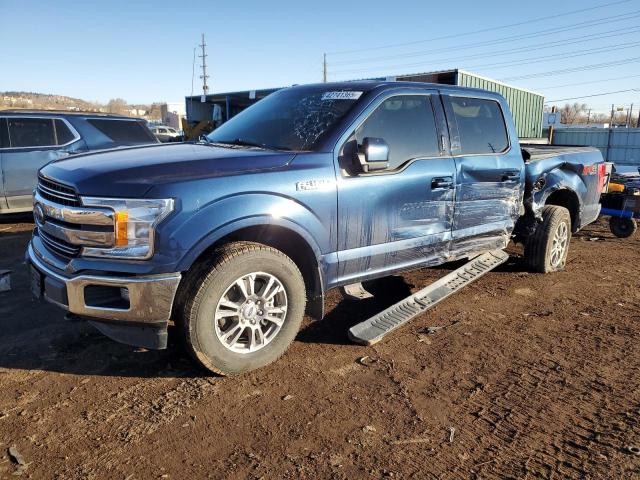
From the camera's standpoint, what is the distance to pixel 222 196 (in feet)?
9.71

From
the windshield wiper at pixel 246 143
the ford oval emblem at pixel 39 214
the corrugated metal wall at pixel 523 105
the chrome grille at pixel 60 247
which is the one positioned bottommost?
the chrome grille at pixel 60 247

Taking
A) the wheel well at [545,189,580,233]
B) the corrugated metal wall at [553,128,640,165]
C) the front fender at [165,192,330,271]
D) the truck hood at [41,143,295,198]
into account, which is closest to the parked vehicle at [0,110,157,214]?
the truck hood at [41,143,295,198]

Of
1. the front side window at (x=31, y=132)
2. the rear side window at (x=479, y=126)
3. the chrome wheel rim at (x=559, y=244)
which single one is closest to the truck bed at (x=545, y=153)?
the rear side window at (x=479, y=126)

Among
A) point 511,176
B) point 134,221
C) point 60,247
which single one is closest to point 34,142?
point 60,247

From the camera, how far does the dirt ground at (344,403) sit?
2.41 metres

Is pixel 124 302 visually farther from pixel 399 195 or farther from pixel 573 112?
pixel 573 112

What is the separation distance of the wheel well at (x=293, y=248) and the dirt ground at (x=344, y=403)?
0.42 metres

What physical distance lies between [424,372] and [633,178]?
6978 mm

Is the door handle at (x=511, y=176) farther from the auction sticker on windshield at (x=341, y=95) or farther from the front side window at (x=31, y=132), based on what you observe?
the front side window at (x=31, y=132)

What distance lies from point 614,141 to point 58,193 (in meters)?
27.7

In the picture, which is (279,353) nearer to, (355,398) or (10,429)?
(355,398)

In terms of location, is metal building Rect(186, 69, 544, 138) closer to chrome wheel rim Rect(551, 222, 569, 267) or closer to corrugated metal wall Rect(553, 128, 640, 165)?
corrugated metal wall Rect(553, 128, 640, 165)

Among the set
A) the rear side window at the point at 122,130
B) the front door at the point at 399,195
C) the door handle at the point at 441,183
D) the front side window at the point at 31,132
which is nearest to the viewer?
the front door at the point at 399,195

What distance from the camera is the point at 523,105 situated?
84.5 ft
